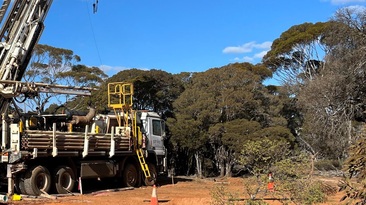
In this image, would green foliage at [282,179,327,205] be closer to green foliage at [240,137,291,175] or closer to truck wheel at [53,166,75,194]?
green foliage at [240,137,291,175]

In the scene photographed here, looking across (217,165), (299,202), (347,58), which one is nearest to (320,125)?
(347,58)

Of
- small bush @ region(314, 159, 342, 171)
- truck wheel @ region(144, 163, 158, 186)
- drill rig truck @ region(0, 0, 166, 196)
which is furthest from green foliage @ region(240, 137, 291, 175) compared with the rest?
small bush @ region(314, 159, 342, 171)

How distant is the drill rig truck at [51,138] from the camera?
15.2 meters

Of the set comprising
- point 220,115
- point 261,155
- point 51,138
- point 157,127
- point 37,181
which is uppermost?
point 220,115

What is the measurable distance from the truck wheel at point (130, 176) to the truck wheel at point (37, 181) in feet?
14.7

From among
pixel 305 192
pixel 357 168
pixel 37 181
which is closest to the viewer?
pixel 357 168

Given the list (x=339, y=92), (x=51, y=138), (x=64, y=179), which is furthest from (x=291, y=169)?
(x=339, y=92)

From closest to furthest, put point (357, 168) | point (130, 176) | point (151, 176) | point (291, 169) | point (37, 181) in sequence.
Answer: point (357, 168) → point (291, 169) → point (37, 181) → point (130, 176) → point (151, 176)

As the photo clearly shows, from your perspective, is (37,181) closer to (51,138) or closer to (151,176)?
(51,138)

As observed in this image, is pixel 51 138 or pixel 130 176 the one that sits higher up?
pixel 51 138

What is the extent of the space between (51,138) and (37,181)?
4.83ft

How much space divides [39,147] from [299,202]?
997 centimetres

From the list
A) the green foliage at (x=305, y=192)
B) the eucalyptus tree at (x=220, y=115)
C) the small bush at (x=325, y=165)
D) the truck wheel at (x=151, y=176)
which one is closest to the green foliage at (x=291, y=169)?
the green foliage at (x=305, y=192)

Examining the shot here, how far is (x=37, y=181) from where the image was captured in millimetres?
15617
